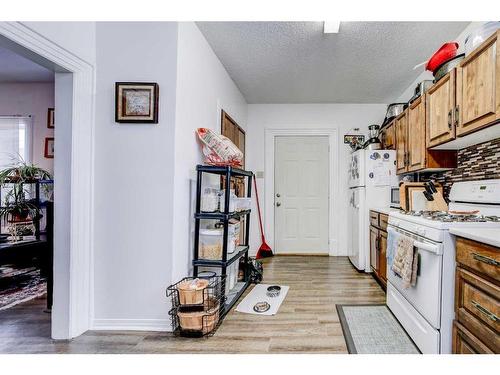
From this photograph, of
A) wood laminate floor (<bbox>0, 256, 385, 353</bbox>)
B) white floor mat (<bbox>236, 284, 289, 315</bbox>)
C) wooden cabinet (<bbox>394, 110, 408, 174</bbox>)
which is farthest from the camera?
wooden cabinet (<bbox>394, 110, 408, 174</bbox>)

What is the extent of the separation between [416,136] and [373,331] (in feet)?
6.11

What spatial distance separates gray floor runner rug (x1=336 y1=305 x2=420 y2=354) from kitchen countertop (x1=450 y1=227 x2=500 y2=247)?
834mm

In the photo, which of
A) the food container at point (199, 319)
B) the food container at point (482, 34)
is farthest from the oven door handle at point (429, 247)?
the food container at point (199, 319)

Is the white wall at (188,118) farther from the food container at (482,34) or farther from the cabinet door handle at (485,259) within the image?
the food container at (482,34)

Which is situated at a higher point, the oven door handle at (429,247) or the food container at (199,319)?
the oven door handle at (429,247)

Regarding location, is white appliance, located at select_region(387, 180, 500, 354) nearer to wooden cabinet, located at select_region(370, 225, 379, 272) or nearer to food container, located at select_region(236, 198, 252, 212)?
wooden cabinet, located at select_region(370, 225, 379, 272)

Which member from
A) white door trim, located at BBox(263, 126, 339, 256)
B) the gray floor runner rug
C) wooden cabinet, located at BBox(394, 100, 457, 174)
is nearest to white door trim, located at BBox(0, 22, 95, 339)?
the gray floor runner rug

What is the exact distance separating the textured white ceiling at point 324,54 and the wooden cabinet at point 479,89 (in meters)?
0.79

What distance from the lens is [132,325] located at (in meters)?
2.26

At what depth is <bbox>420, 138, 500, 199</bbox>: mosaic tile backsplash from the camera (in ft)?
7.65

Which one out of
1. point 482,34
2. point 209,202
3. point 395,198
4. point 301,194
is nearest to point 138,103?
point 209,202

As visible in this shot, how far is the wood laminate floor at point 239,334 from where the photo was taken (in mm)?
2004

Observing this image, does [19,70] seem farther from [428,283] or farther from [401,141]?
[428,283]

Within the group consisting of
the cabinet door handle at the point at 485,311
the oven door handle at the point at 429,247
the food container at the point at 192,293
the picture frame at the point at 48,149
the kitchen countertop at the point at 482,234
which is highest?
the picture frame at the point at 48,149
